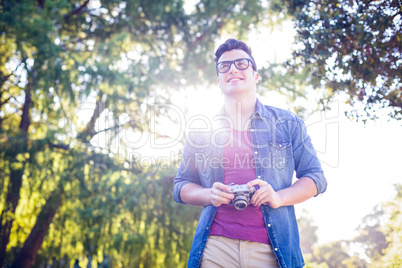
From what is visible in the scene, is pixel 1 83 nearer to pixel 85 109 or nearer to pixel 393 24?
pixel 85 109

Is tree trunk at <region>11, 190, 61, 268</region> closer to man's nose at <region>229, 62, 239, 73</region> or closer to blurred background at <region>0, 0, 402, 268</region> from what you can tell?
blurred background at <region>0, 0, 402, 268</region>

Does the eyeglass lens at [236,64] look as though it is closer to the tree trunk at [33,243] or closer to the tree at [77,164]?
the tree at [77,164]

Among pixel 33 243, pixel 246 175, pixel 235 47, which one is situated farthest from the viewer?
pixel 33 243

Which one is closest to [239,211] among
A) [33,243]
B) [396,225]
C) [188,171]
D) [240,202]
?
[240,202]

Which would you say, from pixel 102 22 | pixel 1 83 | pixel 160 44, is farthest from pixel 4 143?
pixel 160 44

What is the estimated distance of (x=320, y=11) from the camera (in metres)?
3.62

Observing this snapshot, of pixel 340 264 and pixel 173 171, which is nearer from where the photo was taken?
pixel 173 171

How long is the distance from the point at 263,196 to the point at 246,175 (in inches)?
11.1

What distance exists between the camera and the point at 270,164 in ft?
6.82

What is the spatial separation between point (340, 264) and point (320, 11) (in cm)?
→ 2574

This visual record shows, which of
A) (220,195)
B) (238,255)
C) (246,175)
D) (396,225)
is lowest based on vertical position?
(396,225)

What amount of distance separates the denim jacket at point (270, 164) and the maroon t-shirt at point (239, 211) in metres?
0.04

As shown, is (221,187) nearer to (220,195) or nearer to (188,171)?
(220,195)

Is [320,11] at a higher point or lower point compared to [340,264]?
higher
